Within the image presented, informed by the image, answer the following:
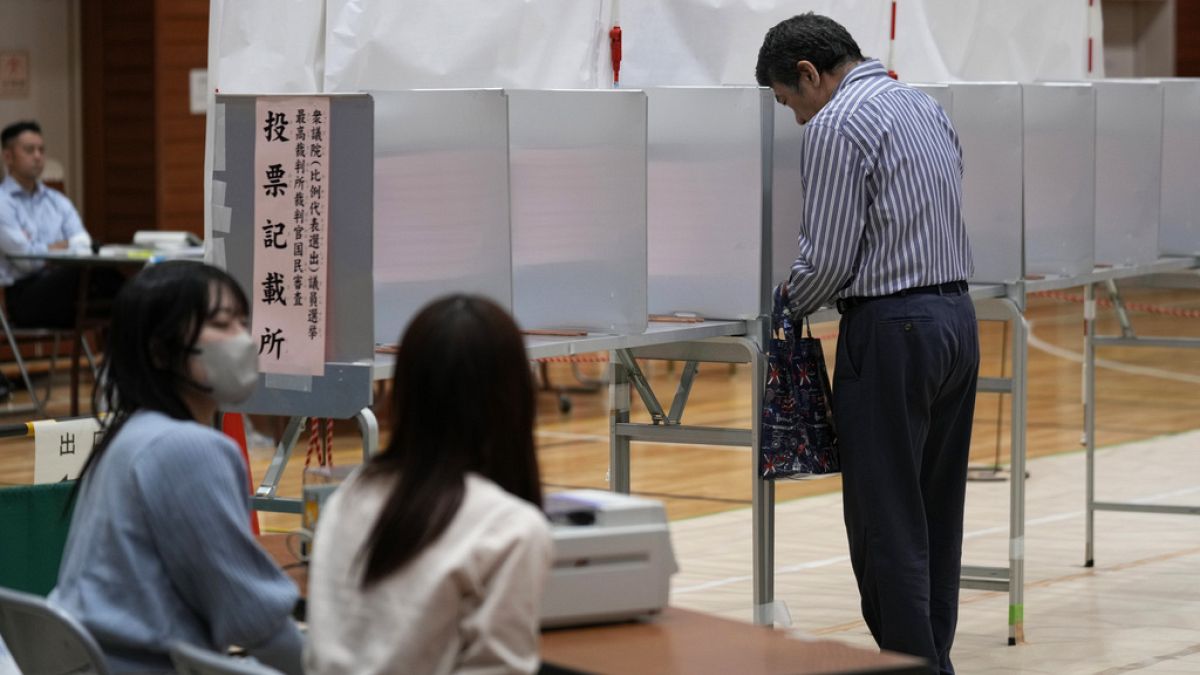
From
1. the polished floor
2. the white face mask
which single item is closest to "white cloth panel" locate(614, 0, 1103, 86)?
the polished floor

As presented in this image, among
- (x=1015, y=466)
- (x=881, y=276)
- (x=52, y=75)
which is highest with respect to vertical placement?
(x=52, y=75)

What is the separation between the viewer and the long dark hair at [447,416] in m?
2.07

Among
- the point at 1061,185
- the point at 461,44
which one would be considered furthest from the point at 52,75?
the point at 461,44

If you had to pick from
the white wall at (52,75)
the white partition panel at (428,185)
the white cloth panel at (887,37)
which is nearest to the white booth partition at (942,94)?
the white cloth panel at (887,37)

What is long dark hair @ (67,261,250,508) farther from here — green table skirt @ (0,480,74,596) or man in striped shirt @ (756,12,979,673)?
man in striped shirt @ (756,12,979,673)

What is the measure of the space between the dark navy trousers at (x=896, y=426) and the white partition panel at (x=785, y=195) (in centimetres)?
36

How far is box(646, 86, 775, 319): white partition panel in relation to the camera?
4.18 meters

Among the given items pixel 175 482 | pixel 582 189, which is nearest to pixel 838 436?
pixel 582 189

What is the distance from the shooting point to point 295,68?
3.86 meters

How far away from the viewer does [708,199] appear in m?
4.23

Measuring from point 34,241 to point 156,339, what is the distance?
23.4 ft

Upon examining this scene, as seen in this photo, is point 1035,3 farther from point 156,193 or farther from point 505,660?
point 156,193

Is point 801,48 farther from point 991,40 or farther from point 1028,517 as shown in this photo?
point 1028,517

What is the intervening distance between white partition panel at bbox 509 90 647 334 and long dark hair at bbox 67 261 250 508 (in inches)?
53.1
